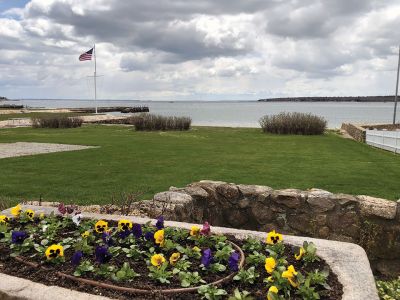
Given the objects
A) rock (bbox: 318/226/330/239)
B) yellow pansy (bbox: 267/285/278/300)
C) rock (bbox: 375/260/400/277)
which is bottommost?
rock (bbox: 375/260/400/277)

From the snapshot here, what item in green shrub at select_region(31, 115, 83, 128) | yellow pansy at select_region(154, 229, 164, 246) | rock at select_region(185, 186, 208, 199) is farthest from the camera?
green shrub at select_region(31, 115, 83, 128)

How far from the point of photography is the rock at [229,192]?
6738 mm

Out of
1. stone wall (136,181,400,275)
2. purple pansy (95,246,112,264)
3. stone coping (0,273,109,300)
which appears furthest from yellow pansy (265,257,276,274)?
stone wall (136,181,400,275)

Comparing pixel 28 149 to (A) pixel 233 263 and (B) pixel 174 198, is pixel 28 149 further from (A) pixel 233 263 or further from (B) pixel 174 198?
(A) pixel 233 263

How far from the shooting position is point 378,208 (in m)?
5.84

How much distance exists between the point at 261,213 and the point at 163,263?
3394mm

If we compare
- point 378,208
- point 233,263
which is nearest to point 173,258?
point 233,263

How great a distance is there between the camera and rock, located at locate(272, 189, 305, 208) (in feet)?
20.5

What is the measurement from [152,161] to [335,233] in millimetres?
7397

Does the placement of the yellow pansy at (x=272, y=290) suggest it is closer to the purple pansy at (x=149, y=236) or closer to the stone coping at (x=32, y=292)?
the stone coping at (x=32, y=292)

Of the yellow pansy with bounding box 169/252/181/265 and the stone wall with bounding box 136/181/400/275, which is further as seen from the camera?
the stone wall with bounding box 136/181/400/275

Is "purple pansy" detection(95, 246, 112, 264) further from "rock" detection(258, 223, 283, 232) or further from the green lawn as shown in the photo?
the green lawn

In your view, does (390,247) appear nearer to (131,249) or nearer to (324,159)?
(131,249)

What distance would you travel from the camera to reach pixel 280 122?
1017 inches
